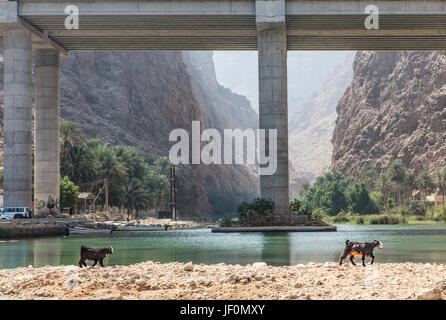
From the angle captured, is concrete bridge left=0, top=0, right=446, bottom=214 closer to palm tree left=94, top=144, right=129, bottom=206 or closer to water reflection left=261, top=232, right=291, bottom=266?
water reflection left=261, top=232, right=291, bottom=266

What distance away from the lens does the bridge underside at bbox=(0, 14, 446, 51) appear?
53.8m

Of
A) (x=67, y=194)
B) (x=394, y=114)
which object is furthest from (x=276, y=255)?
(x=394, y=114)

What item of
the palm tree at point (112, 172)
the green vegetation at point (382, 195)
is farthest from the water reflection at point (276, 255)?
the green vegetation at point (382, 195)

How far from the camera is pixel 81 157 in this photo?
79000 millimetres

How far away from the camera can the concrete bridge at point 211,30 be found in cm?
5288

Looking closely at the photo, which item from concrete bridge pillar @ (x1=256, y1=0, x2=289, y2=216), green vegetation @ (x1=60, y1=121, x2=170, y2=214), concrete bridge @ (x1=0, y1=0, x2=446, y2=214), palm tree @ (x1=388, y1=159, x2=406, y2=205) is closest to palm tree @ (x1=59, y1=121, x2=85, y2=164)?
green vegetation @ (x1=60, y1=121, x2=170, y2=214)

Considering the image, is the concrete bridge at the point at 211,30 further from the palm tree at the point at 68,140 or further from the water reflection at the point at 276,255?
the water reflection at the point at 276,255

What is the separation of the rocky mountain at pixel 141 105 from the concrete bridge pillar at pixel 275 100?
247 ft

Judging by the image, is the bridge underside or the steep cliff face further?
the steep cliff face

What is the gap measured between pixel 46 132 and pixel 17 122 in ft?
24.1

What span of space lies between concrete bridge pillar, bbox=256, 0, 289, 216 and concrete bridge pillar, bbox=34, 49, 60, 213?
68.5ft

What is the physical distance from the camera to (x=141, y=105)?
151250 millimetres
